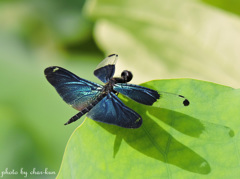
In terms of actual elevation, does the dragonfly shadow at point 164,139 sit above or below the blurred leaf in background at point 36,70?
below

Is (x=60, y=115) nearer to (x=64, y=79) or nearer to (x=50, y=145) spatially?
(x=50, y=145)

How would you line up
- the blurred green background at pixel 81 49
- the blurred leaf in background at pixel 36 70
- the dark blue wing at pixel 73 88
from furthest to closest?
the blurred leaf in background at pixel 36 70 < the blurred green background at pixel 81 49 < the dark blue wing at pixel 73 88

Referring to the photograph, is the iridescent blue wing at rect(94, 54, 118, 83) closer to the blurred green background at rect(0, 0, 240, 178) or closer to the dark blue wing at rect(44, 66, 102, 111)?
the dark blue wing at rect(44, 66, 102, 111)

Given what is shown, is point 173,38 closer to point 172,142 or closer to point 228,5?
point 228,5

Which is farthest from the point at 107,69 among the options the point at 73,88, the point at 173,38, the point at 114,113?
the point at 173,38

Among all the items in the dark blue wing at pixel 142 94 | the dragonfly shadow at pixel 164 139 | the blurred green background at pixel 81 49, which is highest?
the blurred green background at pixel 81 49

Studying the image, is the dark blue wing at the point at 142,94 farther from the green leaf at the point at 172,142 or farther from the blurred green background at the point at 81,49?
the blurred green background at the point at 81,49

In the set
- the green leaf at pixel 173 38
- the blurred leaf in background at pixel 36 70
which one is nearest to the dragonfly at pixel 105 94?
the green leaf at pixel 173 38
